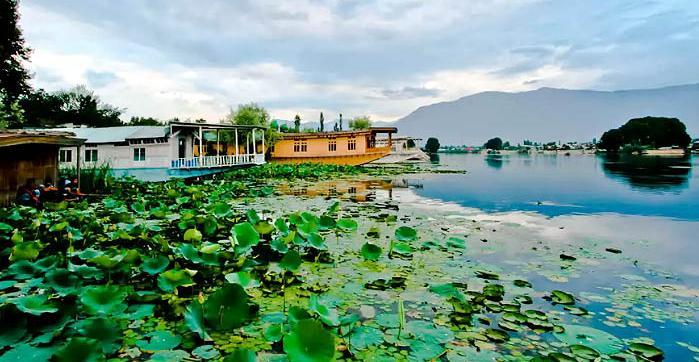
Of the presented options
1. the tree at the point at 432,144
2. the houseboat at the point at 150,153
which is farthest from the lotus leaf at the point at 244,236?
the tree at the point at 432,144

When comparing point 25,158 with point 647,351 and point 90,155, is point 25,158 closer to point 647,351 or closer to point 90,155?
point 647,351

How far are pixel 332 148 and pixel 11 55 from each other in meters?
19.6

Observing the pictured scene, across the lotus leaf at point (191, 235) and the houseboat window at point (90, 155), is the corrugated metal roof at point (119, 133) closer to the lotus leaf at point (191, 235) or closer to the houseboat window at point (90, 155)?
the houseboat window at point (90, 155)

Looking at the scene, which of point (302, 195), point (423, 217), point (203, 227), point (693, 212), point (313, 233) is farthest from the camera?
point (302, 195)

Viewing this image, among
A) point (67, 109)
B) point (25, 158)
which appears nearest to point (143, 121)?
point (67, 109)

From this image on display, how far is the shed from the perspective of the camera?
8613 mm

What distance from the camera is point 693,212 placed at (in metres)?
10.8

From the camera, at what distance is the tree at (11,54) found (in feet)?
51.5

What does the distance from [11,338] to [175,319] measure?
1.00 meters


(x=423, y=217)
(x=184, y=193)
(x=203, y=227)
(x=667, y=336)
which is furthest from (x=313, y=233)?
(x=184, y=193)

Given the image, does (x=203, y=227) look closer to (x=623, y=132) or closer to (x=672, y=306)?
(x=672, y=306)

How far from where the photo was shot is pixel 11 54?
16719 millimetres

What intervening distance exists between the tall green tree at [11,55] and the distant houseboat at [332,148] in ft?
55.6

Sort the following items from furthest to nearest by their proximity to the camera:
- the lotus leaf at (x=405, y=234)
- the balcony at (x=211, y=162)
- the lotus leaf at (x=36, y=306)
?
1. the balcony at (x=211, y=162)
2. the lotus leaf at (x=405, y=234)
3. the lotus leaf at (x=36, y=306)
